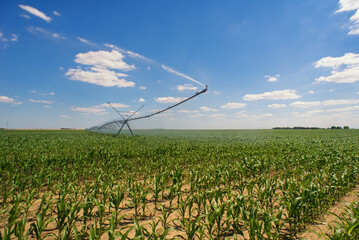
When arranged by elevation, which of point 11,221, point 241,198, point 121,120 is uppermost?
point 121,120

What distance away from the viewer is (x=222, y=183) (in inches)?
289

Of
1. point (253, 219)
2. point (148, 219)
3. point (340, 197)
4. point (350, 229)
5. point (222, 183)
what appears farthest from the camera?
point (222, 183)

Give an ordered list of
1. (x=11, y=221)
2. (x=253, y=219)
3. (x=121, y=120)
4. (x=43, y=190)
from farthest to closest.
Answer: (x=121, y=120), (x=43, y=190), (x=11, y=221), (x=253, y=219)

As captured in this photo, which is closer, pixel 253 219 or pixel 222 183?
pixel 253 219

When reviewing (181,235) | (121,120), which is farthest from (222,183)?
(121,120)

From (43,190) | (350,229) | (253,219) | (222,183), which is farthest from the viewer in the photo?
(222,183)

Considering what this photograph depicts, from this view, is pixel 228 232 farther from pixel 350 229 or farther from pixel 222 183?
pixel 222 183

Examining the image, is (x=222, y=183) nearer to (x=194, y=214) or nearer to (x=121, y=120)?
(x=194, y=214)

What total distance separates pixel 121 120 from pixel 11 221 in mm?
35764

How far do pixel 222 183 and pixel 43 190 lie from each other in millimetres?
7540

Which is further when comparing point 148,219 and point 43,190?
point 43,190

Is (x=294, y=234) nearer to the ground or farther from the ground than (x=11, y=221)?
nearer to the ground

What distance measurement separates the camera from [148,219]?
173 inches

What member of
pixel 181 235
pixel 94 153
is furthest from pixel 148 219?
pixel 94 153
